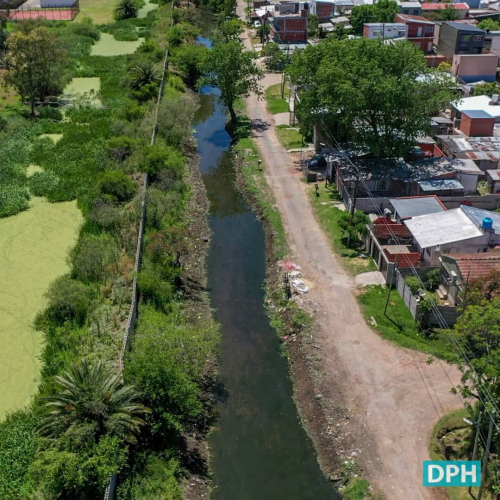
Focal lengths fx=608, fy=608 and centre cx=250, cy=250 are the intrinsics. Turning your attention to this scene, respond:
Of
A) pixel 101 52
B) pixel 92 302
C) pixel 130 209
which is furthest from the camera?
pixel 101 52

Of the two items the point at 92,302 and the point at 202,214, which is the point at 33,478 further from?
the point at 202,214

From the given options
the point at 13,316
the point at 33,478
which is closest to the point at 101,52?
the point at 13,316

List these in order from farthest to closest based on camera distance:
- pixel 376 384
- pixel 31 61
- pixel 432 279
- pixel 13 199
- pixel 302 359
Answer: pixel 31 61
pixel 13 199
pixel 432 279
pixel 302 359
pixel 376 384

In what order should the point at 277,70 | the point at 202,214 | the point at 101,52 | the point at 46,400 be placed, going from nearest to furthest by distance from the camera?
1. the point at 46,400
2. the point at 202,214
3. the point at 277,70
4. the point at 101,52

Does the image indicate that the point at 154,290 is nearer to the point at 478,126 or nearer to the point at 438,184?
the point at 438,184

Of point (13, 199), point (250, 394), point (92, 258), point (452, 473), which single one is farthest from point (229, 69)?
point (452, 473)

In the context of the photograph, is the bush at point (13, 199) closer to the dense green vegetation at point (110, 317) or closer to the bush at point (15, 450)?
the dense green vegetation at point (110, 317)
